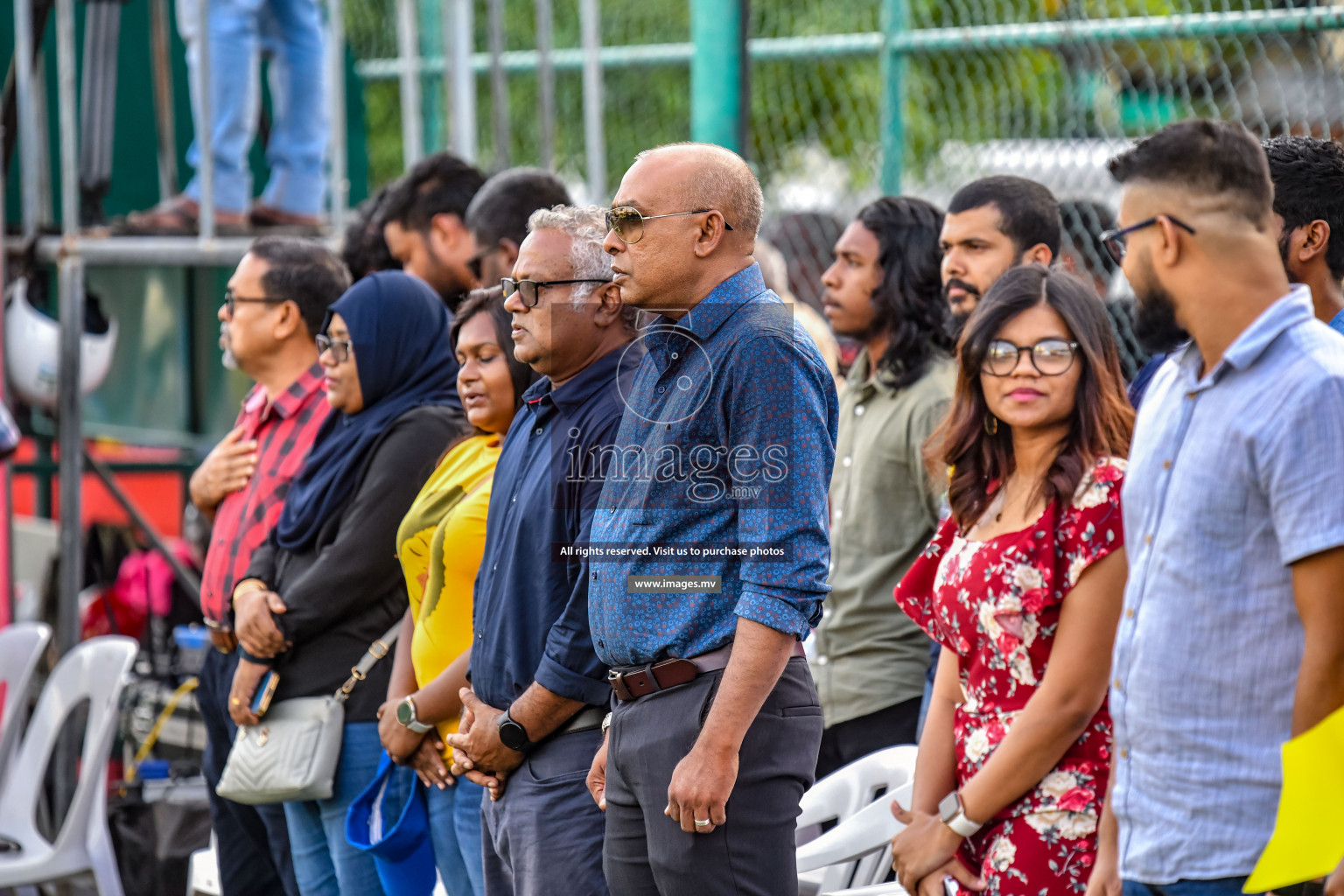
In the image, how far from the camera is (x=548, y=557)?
116 inches

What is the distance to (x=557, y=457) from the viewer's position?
9.79 ft

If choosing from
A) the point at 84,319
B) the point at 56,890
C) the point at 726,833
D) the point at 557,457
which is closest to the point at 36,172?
the point at 84,319

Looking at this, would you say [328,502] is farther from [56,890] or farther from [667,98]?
[667,98]

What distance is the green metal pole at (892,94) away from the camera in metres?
5.11

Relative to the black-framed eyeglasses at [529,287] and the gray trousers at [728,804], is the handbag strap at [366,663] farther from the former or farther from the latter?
the gray trousers at [728,804]

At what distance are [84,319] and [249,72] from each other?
3.91 feet

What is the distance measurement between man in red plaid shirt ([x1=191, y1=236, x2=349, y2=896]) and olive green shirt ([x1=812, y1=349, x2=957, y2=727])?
1466 mm

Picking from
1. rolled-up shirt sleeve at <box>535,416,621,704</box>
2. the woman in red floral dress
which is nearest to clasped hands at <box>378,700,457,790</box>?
rolled-up shirt sleeve at <box>535,416,621,704</box>

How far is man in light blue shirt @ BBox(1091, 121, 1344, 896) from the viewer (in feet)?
6.48

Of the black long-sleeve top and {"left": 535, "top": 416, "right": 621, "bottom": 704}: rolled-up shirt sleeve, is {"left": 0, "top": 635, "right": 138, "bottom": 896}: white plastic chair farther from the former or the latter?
{"left": 535, "top": 416, "right": 621, "bottom": 704}: rolled-up shirt sleeve

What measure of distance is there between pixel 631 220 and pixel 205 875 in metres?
2.76

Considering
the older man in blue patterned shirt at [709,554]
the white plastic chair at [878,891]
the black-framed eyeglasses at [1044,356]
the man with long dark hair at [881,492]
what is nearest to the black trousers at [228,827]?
the man with long dark hair at [881,492]

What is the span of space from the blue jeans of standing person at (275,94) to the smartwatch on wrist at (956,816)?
423 cm

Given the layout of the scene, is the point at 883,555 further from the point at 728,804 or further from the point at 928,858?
the point at 728,804
